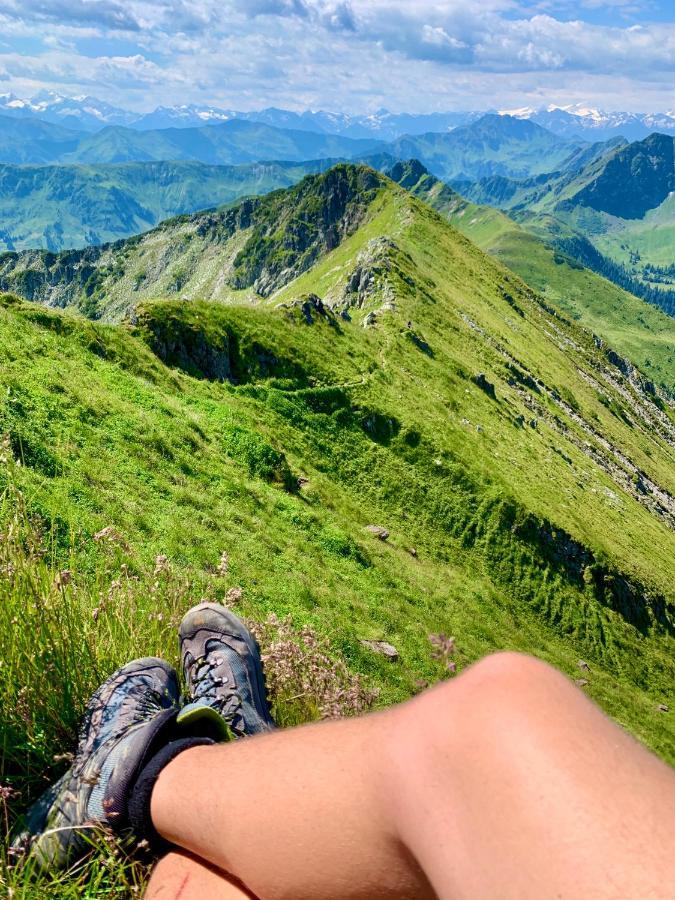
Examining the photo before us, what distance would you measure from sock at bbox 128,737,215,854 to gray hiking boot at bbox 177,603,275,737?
1.65ft

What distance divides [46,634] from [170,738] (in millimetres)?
1019

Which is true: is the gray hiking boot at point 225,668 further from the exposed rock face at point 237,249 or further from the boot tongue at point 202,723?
the exposed rock face at point 237,249

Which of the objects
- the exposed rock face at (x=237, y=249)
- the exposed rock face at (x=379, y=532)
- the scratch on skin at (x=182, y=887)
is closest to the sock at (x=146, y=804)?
the scratch on skin at (x=182, y=887)

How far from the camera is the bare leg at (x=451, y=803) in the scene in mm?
2049

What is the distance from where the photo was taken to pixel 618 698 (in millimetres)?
25625

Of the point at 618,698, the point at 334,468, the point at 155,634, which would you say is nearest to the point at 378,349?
the point at 334,468

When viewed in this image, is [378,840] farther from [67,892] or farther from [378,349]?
[378,349]

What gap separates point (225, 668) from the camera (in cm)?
457

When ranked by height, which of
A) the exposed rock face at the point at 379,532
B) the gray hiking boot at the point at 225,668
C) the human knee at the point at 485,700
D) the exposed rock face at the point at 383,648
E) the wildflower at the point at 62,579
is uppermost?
the human knee at the point at 485,700

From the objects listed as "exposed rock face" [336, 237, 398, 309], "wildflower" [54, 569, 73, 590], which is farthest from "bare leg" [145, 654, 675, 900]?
"exposed rock face" [336, 237, 398, 309]

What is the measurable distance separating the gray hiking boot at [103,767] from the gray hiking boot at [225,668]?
37 cm

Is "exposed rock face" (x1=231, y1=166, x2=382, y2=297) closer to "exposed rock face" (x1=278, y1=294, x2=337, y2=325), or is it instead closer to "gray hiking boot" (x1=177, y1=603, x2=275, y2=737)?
"exposed rock face" (x1=278, y1=294, x2=337, y2=325)

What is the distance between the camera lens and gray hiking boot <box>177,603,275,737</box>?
430 centimetres

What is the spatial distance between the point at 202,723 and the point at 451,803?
2.02m
